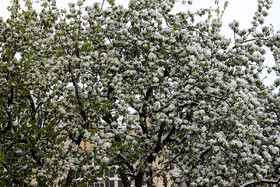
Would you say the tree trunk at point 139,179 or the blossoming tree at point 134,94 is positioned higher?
the blossoming tree at point 134,94

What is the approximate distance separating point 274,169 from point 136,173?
414cm

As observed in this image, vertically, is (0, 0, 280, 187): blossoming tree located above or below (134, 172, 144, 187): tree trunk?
above

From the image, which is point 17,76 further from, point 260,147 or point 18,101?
point 260,147

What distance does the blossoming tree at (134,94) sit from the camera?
9414 millimetres

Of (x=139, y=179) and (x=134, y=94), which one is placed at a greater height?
(x=134, y=94)

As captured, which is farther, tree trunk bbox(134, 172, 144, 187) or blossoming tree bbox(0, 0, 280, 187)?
tree trunk bbox(134, 172, 144, 187)

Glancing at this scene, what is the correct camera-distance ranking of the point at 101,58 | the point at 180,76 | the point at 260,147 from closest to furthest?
1. the point at 260,147
2. the point at 101,58
3. the point at 180,76

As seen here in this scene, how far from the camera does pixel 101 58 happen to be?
34.3ft

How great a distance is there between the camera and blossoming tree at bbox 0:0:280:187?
9.41 metres

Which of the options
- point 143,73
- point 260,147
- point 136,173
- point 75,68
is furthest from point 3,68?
point 260,147

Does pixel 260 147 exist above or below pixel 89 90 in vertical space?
below

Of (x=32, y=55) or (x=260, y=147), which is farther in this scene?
(x=32, y=55)

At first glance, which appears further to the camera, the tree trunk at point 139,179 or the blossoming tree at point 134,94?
the tree trunk at point 139,179

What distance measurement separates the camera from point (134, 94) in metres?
11.0
